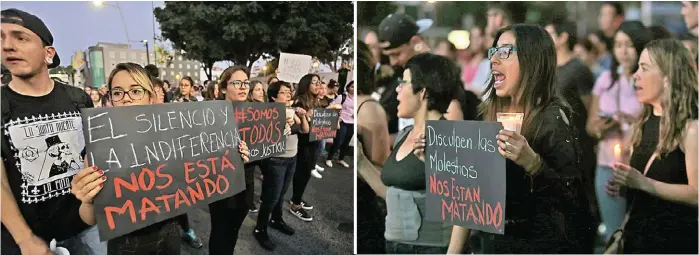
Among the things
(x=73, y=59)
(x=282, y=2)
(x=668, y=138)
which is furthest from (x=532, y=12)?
(x=73, y=59)

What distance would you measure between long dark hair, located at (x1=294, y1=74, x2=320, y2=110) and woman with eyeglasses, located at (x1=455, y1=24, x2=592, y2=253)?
1044 mm

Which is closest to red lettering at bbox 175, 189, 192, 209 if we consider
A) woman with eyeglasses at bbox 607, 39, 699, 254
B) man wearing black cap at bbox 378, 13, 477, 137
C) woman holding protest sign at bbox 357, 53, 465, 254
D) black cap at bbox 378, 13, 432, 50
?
woman holding protest sign at bbox 357, 53, 465, 254

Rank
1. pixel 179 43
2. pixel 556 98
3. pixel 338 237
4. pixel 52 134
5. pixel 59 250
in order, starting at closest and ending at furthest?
pixel 52 134 < pixel 59 250 < pixel 179 43 < pixel 556 98 < pixel 338 237

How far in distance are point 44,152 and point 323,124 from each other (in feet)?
4.60

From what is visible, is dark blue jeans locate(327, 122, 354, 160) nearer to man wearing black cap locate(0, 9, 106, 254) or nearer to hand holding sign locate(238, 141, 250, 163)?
hand holding sign locate(238, 141, 250, 163)

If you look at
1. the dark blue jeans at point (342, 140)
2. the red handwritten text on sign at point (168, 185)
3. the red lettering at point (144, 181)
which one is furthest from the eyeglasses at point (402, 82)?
the red lettering at point (144, 181)

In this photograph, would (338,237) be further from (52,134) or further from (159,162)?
(52,134)

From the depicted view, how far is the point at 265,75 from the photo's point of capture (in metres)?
2.56

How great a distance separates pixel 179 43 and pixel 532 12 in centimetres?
206

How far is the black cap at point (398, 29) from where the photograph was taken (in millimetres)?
3000

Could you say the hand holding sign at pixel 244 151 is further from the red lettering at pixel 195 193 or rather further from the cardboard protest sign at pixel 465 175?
the cardboard protest sign at pixel 465 175

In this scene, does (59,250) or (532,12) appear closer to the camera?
(59,250)

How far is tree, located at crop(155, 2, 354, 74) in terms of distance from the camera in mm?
2578

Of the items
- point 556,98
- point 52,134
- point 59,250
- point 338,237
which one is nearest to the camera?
point 52,134
